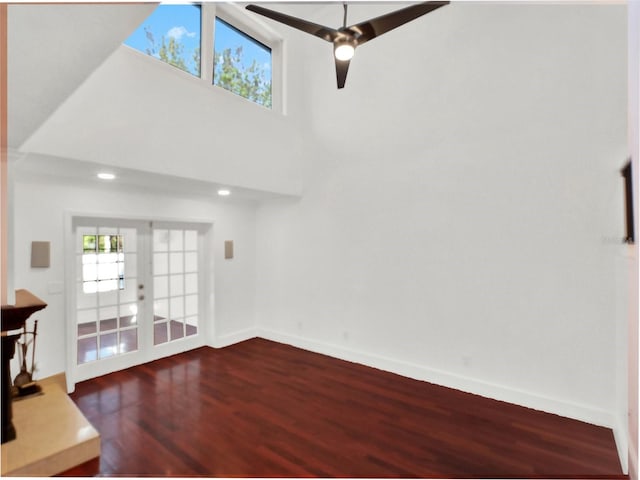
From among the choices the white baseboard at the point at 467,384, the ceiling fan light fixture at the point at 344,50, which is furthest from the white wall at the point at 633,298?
the ceiling fan light fixture at the point at 344,50

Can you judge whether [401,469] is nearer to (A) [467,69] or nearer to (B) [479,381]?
(B) [479,381]

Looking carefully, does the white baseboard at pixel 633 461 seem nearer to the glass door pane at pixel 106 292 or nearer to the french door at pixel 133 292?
the french door at pixel 133 292

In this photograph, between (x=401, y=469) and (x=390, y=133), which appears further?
(x=390, y=133)

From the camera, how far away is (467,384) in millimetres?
3521

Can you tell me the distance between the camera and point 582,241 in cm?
296

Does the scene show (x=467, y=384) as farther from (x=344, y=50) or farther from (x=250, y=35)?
(x=250, y=35)

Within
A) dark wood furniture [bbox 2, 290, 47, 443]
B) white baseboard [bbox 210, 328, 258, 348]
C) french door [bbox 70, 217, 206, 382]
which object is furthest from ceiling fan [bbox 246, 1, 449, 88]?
white baseboard [bbox 210, 328, 258, 348]

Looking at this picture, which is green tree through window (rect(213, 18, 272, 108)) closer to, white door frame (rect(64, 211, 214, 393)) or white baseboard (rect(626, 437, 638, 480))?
white door frame (rect(64, 211, 214, 393))

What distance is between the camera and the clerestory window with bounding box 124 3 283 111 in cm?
370

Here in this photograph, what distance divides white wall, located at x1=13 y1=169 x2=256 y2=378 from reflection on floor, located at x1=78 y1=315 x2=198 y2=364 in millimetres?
333

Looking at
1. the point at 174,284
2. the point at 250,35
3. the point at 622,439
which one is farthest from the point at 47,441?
the point at 250,35

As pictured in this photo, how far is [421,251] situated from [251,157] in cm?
240

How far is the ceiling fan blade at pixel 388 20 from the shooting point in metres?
2.09

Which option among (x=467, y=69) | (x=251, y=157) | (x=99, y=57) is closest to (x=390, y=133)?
(x=467, y=69)
